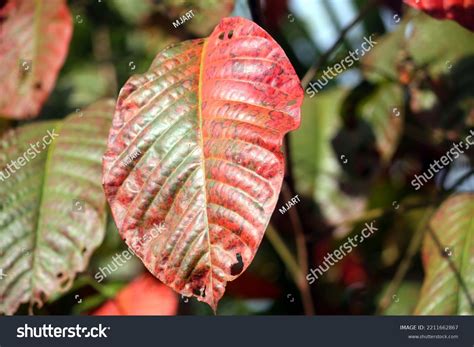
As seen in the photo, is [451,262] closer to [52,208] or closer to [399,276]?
[399,276]

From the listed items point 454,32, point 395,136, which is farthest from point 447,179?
point 454,32

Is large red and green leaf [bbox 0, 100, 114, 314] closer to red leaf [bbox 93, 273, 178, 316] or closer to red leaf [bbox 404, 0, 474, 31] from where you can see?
red leaf [bbox 93, 273, 178, 316]

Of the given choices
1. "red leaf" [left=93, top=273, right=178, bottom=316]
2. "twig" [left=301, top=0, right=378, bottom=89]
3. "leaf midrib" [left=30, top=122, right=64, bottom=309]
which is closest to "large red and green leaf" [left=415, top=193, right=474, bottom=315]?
"twig" [left=301, top=0, right=378, bottom=89]

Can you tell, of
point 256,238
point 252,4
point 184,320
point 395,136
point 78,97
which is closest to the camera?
point 256,238

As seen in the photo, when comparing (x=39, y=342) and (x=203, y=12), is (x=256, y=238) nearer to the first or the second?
(x=203, y=12)

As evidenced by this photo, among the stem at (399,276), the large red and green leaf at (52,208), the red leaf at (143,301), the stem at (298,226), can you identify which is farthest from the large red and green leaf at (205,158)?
the stem at (399,276)
